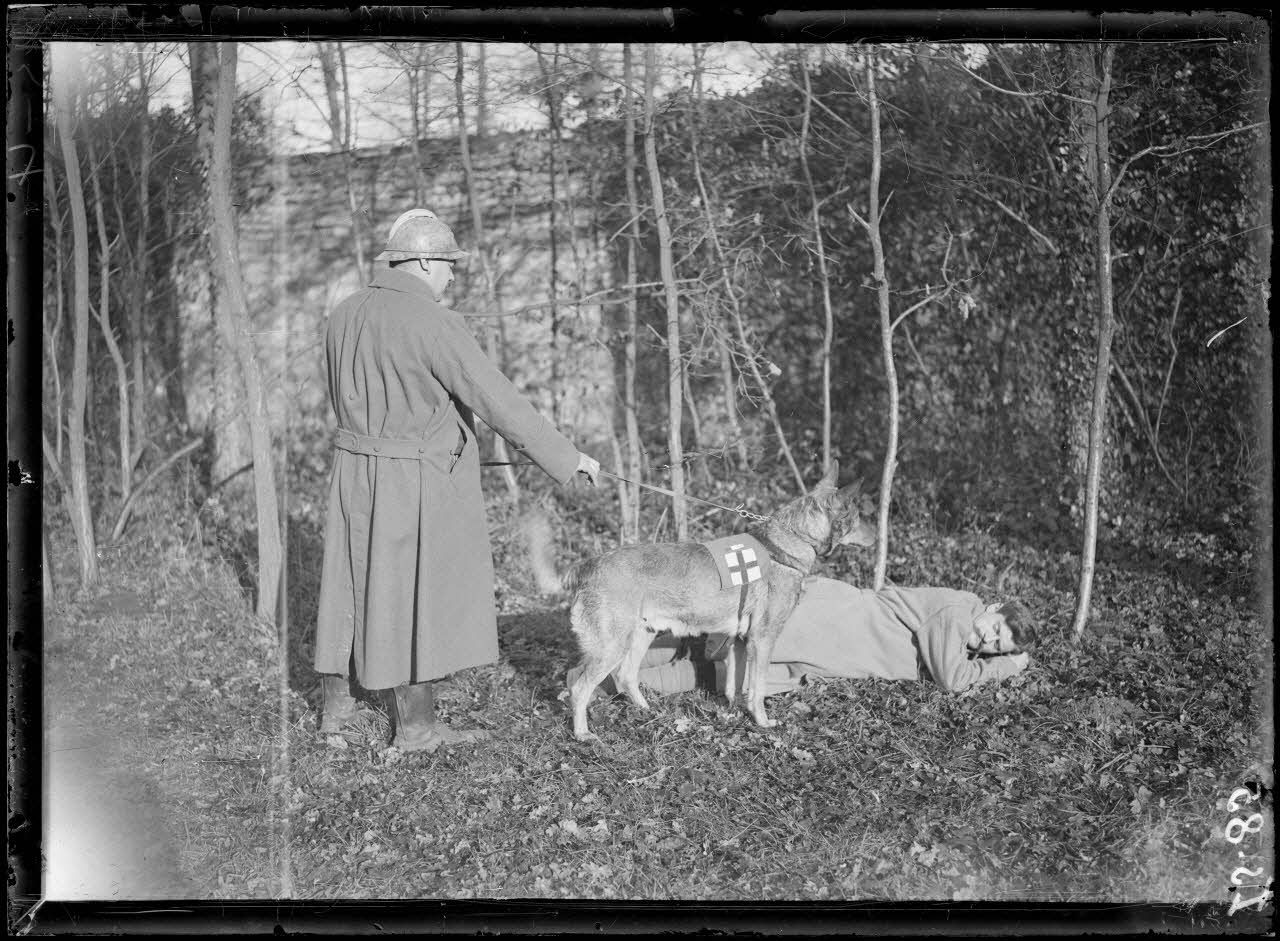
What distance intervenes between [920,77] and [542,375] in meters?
4.71

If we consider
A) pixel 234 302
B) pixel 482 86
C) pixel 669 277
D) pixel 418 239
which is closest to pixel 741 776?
pixel 418 239

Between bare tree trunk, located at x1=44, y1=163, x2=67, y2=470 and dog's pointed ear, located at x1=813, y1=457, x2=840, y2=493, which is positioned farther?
bare tree trunk, located at x1=44, y1=163, x2=67, y2=470

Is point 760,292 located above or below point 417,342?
above

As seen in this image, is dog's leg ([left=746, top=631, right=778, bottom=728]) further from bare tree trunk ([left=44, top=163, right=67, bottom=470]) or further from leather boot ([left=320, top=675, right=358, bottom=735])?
bare tree trunk ([left=44, top=163, right=67, bottom=470])

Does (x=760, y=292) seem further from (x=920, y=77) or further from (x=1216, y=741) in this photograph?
(x=1216, y=741)

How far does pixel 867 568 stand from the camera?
809 centimetres

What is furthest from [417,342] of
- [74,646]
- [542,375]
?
[542,375]

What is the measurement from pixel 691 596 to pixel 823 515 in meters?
0.90

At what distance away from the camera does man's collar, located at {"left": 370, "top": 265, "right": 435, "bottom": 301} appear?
199 inches

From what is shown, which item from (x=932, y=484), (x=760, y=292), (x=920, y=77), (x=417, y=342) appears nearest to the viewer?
(x=417, y=342)

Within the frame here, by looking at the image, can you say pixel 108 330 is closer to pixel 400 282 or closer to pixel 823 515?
pixel 400 282

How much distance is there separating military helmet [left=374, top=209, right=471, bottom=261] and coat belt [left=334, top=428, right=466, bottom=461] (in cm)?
90

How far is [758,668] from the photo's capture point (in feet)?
18.6

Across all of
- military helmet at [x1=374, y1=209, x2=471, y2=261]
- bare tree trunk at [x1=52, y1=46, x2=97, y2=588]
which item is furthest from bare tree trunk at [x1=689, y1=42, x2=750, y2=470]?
bare tree trunk at [x1=52, y1=46, x2=97, y2=588]
